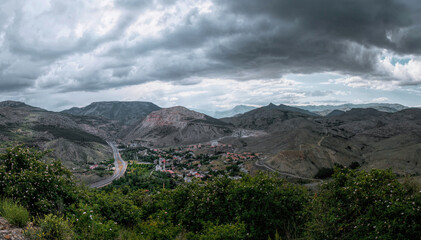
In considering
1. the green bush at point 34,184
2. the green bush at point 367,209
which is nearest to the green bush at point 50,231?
the green bush at point 34,184

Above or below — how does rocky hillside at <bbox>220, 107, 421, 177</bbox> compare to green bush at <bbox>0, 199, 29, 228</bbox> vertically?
below

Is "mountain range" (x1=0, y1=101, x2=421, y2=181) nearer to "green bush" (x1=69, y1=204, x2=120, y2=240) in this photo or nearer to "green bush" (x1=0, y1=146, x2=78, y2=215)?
"green bush" (x1=69, y1=204, x2=120, y2=240)

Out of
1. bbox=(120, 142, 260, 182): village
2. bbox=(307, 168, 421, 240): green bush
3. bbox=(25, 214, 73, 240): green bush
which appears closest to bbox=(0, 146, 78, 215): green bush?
bbox=(25, 214, 73, 240): green bush

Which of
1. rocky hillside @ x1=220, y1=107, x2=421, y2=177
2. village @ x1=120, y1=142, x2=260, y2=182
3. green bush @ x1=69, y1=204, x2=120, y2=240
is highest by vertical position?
green bush @ x1=69, y1=204, x2=120, y2=240

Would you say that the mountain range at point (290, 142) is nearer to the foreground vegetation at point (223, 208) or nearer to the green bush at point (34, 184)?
the foreground vegetation at point (223, 208)

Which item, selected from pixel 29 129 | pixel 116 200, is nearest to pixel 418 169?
pixel 116 200

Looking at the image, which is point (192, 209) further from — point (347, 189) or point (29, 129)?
point (29, 129)

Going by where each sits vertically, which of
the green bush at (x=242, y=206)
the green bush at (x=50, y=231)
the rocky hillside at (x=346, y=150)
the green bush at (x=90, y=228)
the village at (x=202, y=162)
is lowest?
the village at (x=202, y=162)

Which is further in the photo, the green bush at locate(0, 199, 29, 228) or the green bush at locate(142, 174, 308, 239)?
the green bush at locate(142, 174, 308, 239)
